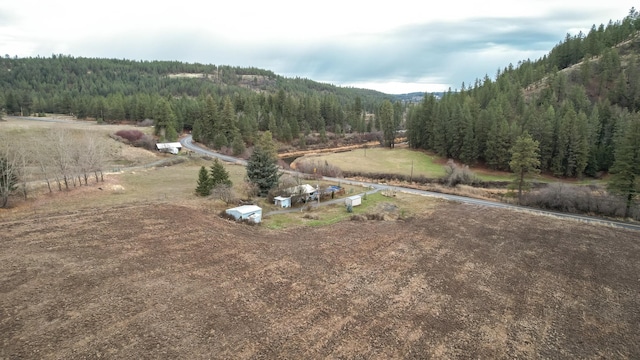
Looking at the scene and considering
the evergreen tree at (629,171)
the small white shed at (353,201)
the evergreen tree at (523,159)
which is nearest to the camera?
the evergreen tree at (629,171)

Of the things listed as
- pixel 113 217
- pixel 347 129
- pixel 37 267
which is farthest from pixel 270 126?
pixel 37 267

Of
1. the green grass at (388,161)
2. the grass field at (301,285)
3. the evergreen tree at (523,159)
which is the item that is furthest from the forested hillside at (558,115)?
the grass field at (301,285)

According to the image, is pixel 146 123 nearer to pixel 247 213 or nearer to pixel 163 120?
pixel 163 120

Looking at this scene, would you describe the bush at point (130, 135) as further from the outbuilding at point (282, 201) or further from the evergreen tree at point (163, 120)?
the outbuilding at point (282, 201)

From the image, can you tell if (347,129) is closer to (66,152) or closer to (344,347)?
(66,152)

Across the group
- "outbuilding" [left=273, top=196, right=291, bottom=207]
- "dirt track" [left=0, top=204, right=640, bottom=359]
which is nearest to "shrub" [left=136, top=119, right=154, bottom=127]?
"outbuilding" [left=273, top=196, right=291, bottom=207]

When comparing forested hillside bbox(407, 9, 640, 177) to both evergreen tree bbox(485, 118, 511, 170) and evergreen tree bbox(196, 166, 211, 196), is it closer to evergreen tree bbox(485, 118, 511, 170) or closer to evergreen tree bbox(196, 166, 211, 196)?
evergreen tree bbox(485, 118, 511, 170)

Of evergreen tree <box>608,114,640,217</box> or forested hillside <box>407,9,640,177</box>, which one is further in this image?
forested hillside <box>407,9,640,177</box>
